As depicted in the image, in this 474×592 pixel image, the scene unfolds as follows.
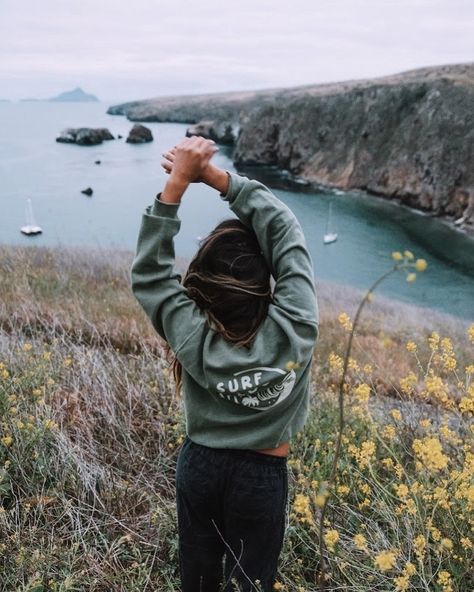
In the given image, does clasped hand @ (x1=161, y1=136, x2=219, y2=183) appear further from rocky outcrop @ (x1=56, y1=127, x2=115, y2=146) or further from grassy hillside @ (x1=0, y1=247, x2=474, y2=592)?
rocky outcrop @ (x1=56, y1=127, x2=115, y2=146)

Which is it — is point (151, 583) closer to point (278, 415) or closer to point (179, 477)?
point (179, 477)

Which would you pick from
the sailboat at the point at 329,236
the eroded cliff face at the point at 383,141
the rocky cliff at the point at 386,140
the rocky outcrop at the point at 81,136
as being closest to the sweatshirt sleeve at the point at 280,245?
the sailboat at the point at 329,236

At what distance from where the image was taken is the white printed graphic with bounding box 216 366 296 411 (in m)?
1.76

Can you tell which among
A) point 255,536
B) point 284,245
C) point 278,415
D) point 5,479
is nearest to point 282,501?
point 255,536

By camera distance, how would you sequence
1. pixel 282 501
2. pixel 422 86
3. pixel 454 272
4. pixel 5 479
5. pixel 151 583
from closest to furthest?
pixel 282 501
pixel 151 583
pixel 5 479
pixel 454 272
pixel 422 86

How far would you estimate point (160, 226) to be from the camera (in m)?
1.83

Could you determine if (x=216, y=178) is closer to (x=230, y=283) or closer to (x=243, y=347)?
(x=230, y=283)

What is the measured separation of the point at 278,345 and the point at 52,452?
6.46 feet

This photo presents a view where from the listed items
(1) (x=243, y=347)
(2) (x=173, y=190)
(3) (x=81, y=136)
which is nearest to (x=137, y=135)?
(3) (x=81, y=136)

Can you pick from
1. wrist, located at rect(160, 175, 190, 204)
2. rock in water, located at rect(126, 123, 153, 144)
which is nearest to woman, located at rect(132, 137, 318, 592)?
wrist, located at rect(160, 175, 190, 204)

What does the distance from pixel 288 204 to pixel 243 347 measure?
39.0 meters

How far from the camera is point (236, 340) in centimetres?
180

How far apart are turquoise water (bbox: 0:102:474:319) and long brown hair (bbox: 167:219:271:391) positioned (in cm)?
1496

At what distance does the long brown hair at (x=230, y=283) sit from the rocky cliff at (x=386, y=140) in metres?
36.3
